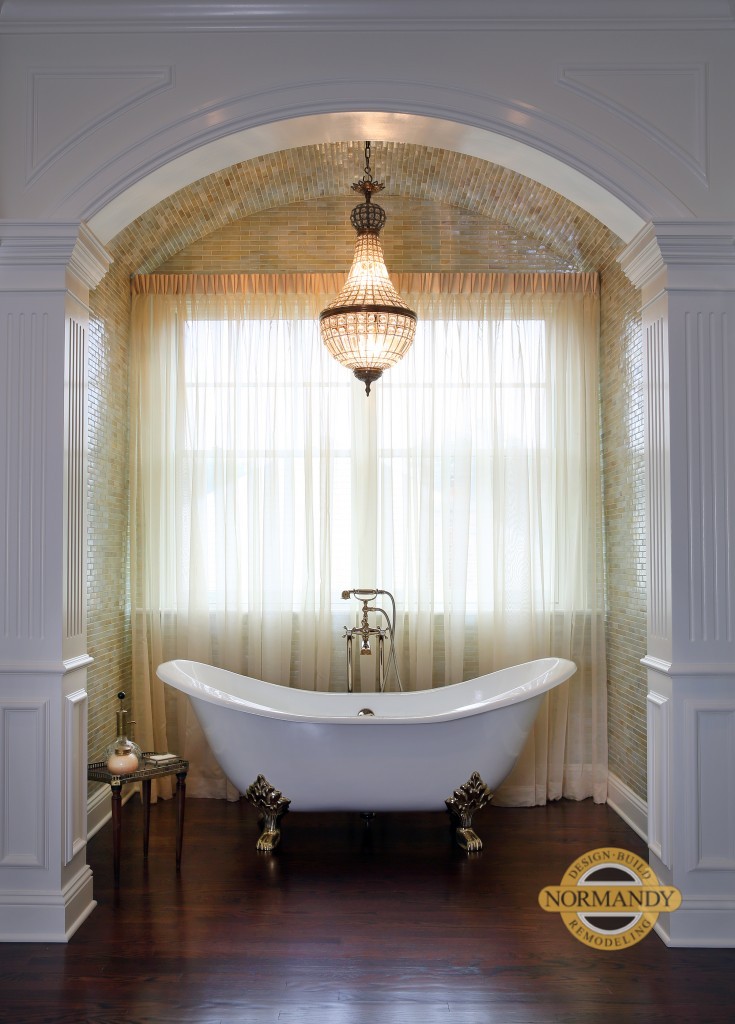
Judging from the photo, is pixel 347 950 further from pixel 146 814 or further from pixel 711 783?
pixel 711 783

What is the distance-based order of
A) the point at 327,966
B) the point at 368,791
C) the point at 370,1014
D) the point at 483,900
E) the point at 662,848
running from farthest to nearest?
the point at 368,791 < the point at 483,900 < the point at 662,848 < the point at 327,966 < the point at 370,1014

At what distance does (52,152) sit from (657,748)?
10.1 feet

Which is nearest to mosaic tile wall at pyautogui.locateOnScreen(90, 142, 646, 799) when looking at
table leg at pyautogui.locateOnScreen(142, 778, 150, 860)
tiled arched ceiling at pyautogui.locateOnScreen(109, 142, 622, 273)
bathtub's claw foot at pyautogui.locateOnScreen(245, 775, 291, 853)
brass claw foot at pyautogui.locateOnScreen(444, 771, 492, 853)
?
tiled arched ceiling at pyautogui.locateOnScreen(109, 142, 622, 273)

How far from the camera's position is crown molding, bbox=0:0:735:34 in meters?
2.94

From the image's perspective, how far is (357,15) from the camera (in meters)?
2.96

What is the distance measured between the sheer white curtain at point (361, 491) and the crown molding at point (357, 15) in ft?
5.24

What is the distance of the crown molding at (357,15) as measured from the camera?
294 cm

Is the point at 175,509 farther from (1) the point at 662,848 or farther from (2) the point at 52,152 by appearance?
(1) the point at 662,848

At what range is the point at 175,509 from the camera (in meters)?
4.43

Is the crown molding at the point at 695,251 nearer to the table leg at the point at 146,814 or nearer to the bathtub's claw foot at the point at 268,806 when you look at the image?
A: the bathtub's claw foot at the point at 268,806

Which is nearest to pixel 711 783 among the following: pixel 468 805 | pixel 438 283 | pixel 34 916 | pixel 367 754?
pixel 468 805

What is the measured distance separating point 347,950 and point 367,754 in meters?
0.85

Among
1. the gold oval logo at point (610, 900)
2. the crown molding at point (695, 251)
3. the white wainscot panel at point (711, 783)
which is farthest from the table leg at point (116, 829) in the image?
the crown molding at point (695, 251)

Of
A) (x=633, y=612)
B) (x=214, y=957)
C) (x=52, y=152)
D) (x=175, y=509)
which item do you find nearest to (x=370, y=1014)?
(x=214, y=957)
